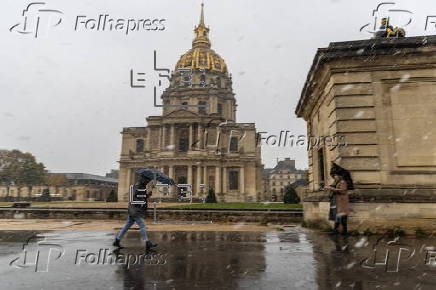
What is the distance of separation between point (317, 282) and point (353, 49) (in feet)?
26.5

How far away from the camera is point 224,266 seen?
460 centimetres

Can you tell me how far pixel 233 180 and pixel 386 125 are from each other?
53.7m

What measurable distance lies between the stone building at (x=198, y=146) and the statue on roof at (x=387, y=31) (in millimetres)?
46428

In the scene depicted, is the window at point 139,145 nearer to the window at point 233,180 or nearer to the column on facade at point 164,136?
the column on facade at point 164,136

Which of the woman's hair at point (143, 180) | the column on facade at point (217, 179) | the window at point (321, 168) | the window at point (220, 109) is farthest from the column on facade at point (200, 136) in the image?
the woman's hair at point (143, 180)

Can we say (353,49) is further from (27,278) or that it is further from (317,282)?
(27,278)

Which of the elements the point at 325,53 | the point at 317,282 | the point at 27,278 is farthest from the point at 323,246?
the point at 325,53

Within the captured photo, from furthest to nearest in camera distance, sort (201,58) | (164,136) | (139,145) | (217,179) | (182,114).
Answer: (201,58), (139,145), (164,136), (182,114), (217,179)

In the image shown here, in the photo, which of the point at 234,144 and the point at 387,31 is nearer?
the point at 387,31

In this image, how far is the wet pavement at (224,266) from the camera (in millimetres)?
3680

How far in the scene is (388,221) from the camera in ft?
27.7

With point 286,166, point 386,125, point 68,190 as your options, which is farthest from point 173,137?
point 286,166

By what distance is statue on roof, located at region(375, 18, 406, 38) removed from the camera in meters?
10.6

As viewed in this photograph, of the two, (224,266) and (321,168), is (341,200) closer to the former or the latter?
(224,266)
